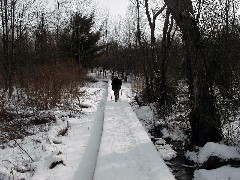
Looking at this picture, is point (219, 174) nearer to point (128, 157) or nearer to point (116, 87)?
point (128, 157)

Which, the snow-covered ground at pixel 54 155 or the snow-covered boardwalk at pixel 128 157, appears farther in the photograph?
the snow-covered ground at pixel 54 155

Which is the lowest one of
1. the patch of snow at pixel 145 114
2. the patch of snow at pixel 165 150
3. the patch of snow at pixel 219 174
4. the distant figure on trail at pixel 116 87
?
the patch of snow at pixel 165 150

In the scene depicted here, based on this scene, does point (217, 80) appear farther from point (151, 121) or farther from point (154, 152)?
point (151, 121)

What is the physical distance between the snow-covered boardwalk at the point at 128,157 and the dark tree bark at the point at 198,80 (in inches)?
55.0

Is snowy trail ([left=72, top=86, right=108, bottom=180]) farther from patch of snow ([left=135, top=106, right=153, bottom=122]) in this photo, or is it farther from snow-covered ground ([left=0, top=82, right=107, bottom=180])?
patch of snow ([left=135, top=106, right=153, bottom=122])

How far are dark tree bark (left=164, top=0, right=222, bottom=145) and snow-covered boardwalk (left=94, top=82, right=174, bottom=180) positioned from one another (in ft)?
4.59

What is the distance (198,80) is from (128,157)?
108 inches

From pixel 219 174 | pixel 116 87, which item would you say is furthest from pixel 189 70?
pixel 116 87

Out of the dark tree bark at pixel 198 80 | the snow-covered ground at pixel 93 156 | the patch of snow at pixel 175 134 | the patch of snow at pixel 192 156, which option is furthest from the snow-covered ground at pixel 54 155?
the dark tree bark at pixel 198 80

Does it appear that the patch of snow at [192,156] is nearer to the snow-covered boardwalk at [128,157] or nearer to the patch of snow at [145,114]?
the snow-covered boardwalk at [128,157]

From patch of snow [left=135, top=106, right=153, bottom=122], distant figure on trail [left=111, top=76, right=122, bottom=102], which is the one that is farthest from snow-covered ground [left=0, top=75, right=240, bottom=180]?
distant figure on trail [left=111, top=76, right=122, bottom=102]

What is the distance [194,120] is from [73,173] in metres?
3.65

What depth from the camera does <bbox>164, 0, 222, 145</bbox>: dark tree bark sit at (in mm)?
8227

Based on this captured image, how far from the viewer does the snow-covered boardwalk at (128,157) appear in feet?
19.3
